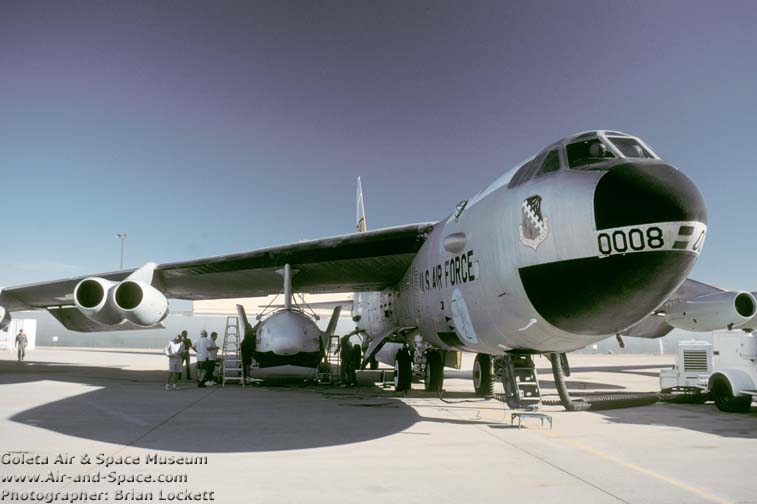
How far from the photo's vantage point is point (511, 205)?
20.5 feet

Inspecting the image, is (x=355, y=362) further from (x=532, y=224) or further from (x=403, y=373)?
(x=532, y=224)

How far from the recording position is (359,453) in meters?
5.86

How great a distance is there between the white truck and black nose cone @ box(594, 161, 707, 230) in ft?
21.7

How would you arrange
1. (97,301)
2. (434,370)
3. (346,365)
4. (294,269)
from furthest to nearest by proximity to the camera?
(346,365) < (294,269) < (434,370) < (97,301)

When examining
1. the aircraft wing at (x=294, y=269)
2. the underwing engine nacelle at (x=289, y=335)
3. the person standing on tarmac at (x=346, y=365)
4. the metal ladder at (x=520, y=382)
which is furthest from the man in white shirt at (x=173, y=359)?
the metal ladder at (x=520, y=382)

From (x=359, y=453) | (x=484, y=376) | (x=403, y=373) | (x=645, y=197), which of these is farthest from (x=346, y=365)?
(x=645, y=197)

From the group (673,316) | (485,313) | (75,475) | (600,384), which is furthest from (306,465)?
(600,384)

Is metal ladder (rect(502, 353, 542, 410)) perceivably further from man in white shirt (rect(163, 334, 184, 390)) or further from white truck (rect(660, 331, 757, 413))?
man in white shirt (rect(163, 334, 184, 390))

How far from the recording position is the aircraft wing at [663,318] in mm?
10984

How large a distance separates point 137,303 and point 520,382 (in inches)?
302

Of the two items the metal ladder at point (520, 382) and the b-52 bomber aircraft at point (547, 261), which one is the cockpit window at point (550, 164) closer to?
the b-52 bomber aircraft at point (547, 261)

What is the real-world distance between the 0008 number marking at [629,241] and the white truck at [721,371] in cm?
680

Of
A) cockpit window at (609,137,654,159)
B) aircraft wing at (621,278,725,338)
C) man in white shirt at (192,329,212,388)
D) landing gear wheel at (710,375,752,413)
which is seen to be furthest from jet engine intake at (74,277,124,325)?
landing gear wheel at (710,375,752,413)

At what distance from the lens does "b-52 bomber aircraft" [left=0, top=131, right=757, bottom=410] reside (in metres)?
4.88
